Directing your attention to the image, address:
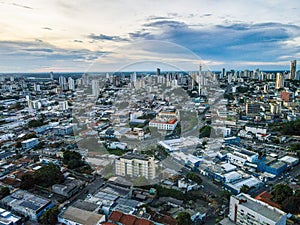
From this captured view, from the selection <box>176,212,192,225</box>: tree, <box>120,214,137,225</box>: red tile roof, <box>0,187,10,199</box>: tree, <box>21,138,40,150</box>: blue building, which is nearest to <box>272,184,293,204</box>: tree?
<box>176,212,192,225</box>: tree

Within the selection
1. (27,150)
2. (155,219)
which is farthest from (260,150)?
(27,150)

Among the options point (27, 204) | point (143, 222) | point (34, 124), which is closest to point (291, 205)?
point (143, 222)

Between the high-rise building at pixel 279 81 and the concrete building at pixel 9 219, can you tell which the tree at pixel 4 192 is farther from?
the high-rise building at pixel 279 81

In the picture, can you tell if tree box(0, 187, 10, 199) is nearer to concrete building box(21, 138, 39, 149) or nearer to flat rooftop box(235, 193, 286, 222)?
concrete building box(21, 138, 39, 149)

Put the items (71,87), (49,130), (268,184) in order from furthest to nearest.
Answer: (71,87), (49,130), (268,184)

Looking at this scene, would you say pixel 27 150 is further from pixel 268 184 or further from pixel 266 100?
pixel 266 100

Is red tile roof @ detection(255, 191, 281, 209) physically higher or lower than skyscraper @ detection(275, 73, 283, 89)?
lower
